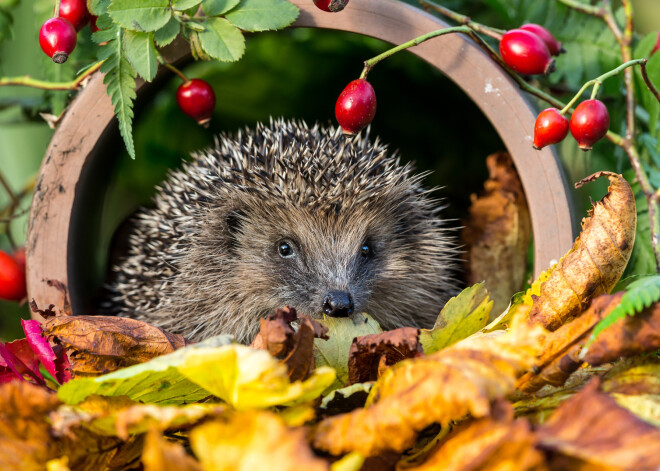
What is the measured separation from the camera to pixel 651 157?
72.6 inches

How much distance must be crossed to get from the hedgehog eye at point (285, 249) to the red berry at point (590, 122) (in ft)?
2.70

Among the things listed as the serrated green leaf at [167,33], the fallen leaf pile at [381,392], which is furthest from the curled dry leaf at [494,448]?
the serrated green leaf at [167,33]

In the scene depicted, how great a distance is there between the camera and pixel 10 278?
175cm

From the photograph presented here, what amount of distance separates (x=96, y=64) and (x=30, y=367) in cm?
71

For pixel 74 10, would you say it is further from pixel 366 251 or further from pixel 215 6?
pixel 366 251

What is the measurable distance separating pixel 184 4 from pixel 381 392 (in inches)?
38.0

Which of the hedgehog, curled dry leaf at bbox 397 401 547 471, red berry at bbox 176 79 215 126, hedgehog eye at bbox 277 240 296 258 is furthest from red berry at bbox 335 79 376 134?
curled dry leaf at bbox 397 401 547 471

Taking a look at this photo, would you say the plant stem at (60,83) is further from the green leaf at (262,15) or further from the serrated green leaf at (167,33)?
the green leaf at (262,15)

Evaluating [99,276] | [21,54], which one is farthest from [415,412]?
[21,54]

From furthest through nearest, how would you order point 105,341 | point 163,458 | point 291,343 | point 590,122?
point 590,122 < point 105,341 < point 291,343 < point 163,458

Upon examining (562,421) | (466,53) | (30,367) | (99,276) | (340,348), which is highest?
(466,53)

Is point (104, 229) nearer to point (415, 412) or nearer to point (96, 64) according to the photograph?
point (96, 64)

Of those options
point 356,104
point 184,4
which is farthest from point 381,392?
point 184,4

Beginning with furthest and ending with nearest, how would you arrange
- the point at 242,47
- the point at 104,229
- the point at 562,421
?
the point at 104,229, the point at 242,47, the point at 562,421
